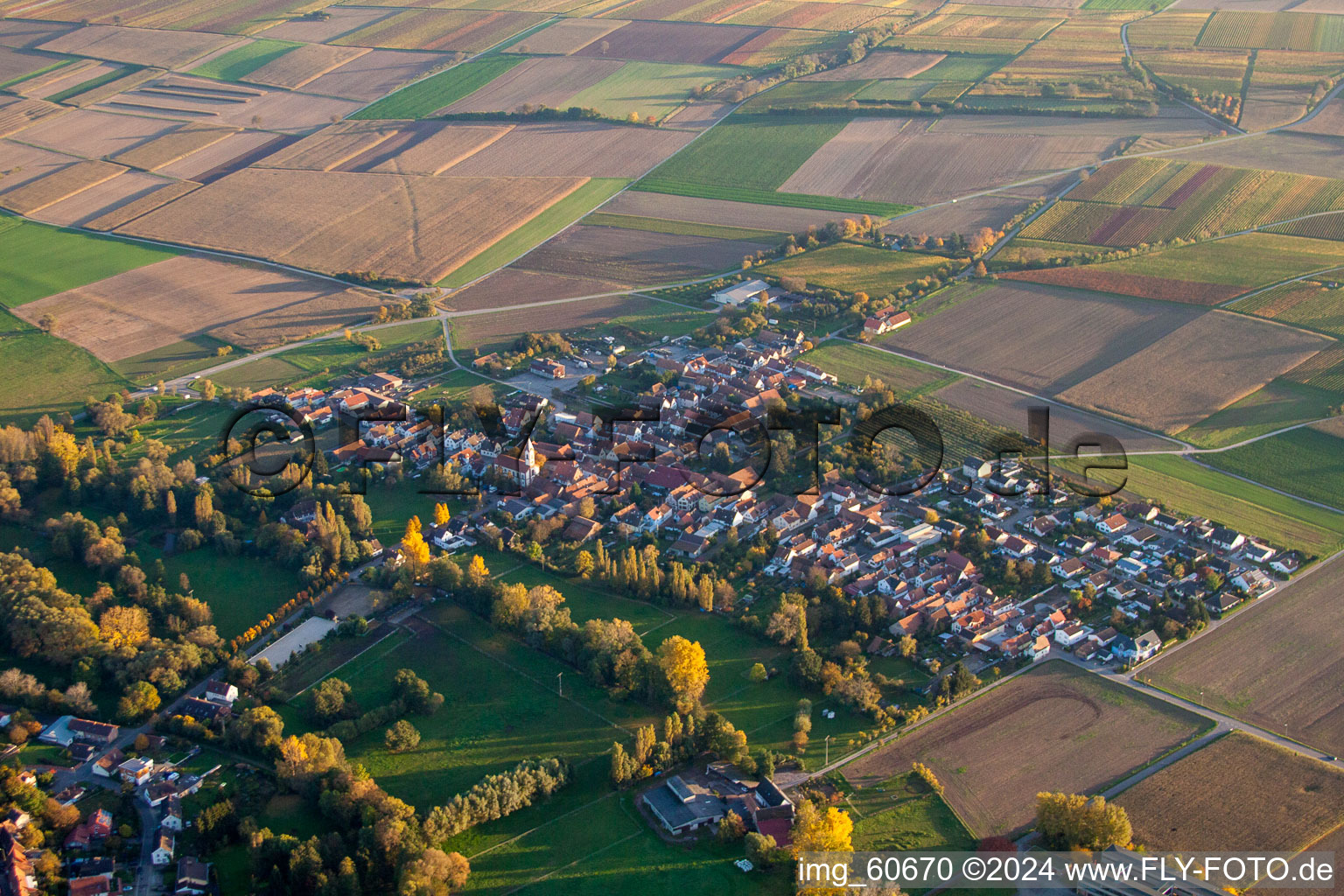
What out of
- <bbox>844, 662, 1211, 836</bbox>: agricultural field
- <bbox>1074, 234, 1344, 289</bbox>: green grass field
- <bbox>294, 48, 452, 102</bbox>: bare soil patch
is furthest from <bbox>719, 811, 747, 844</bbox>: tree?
<bbox>294, 48, 452, 102</bbox>: bare soil patch

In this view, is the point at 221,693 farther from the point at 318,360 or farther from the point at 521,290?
the point at 521,290

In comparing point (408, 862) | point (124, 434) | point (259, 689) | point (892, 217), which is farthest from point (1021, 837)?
point (892, 217)

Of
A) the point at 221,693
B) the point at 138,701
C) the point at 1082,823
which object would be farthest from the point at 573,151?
the point at 1082,823

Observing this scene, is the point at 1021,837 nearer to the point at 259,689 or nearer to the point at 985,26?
the point at 259,689

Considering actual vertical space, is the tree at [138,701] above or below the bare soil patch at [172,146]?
below

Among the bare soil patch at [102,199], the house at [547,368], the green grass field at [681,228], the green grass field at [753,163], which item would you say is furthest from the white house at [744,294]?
the bare soil patch at [102,199]

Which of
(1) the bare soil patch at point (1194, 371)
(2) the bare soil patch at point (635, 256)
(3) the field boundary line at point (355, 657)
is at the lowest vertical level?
(3) the field boundary line at point (355, 657)

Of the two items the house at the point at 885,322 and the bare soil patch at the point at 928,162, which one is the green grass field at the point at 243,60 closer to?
the bare soil patch at the point at 928,162
